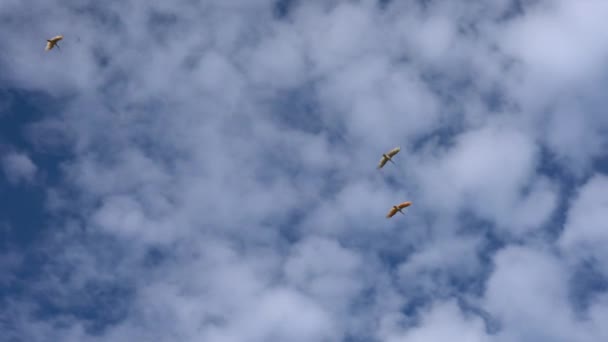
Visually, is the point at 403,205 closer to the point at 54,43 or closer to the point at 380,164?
the point at 380,164

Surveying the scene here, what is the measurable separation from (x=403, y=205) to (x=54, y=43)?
65.7 meters

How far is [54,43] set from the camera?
327 ft

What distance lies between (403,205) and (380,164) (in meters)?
9.43

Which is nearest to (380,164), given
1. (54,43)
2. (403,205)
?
(403,205)

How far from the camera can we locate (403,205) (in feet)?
345

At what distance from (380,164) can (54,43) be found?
58501mm

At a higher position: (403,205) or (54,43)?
(54,43)

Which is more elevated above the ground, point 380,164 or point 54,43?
point 54,43

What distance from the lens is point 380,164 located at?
101125 mm
